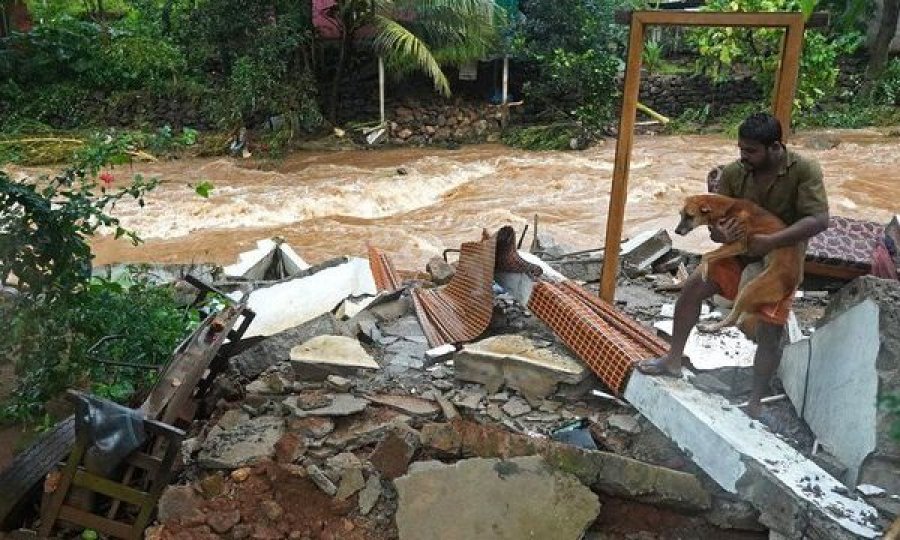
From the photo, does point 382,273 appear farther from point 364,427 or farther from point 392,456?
point 392,456

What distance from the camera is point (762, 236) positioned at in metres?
3.01

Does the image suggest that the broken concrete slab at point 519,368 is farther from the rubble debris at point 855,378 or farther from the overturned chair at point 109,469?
the overturned chair at point 109,469

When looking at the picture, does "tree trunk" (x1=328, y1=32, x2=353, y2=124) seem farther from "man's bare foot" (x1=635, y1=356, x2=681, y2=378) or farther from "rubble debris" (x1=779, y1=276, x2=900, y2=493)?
"rubble debris" (x1=779, y1=276, x2=900, y2=493)

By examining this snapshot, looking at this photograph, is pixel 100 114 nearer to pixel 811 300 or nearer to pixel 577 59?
pixel 577 59

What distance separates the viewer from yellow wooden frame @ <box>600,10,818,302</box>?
3809 millimetres

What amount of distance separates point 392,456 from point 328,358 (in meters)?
0.87

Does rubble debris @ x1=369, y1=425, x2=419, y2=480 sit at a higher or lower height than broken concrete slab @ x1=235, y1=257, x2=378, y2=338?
higher

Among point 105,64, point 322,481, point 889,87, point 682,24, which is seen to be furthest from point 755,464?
point 889,87

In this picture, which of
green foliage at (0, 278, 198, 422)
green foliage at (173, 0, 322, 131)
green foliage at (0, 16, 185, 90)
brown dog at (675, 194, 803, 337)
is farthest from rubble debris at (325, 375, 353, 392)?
green foliage at (0, 16, 185, 90)

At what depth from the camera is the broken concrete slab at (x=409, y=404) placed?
11.3ft

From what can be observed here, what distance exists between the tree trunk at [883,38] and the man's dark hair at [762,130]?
17.8 m

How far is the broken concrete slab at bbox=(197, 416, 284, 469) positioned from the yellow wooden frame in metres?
2.21

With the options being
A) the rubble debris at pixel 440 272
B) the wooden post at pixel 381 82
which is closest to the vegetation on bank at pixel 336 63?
the wooden post at pixel 381 82

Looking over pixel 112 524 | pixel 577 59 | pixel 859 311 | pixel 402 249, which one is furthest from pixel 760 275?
pixel 577 59
